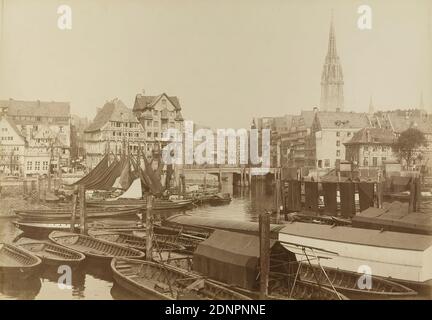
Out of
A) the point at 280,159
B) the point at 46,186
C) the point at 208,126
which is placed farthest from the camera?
the point at 46,186

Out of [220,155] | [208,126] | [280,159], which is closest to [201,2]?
[208,126]

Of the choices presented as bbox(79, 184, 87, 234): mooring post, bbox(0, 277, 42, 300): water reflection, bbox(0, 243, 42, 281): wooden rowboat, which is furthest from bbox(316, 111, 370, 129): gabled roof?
bbox(0, 277, 42, 300): water reflection

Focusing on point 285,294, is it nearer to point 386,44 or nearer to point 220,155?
point 220,155

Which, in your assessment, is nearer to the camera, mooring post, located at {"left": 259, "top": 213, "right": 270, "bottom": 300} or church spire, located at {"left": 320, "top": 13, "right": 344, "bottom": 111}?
mooring post, located at {"left": 259, "top": 213, "right": 270, "bottom": 300}

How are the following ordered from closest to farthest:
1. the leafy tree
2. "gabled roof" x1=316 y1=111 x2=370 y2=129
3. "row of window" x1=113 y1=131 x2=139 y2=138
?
the leafy tree, "gabled roof" x1=316 y1=111 x2=370 y2=129, "row of window" x1=113 y1=131 x2=139 y2=138

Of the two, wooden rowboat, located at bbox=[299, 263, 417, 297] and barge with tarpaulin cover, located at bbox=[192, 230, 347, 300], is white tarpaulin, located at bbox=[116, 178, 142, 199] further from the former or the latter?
wooden rowboat, located at bbox=[299, 263, 417, 297]
